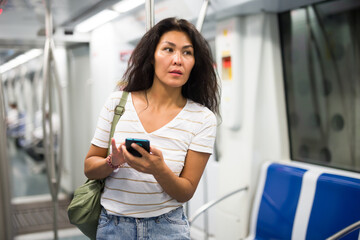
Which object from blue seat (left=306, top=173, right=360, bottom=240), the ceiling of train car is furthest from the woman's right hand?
blue seat (left=306, top=173, right=360, bottom=240)

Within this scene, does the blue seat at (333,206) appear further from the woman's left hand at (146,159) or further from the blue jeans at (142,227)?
the woman's left hand at (146,159)

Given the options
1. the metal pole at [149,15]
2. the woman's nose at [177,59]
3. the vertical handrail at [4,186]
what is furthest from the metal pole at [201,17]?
the vertical handrail at [4,186]

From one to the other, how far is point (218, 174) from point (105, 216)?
2.28 m

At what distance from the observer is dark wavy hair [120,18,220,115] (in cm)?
163

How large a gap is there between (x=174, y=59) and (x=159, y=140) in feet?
1.11

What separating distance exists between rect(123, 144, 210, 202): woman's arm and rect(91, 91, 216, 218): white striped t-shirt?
33 millimetres

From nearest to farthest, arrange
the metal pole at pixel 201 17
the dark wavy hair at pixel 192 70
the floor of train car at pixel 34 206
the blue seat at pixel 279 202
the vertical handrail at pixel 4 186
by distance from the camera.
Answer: the dark wavy hair at pixel 192 70 < the vertical handrail at pixel 4 186 < the metal pole at pixel 201 17 < the floor of train car at pixel 34 206 < the blue seat at pixel 279 202

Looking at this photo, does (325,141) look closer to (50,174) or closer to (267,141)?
(267,141)

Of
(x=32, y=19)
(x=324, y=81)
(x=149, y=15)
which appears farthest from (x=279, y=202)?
(x=32, y=19)

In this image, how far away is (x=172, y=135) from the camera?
4.94 feet

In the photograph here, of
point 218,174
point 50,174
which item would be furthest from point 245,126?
point 50,174

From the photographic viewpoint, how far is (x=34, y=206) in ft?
17.7

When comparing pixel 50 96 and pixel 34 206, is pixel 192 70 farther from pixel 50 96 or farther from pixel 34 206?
pixel 34 206

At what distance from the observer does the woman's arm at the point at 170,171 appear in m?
1.34
